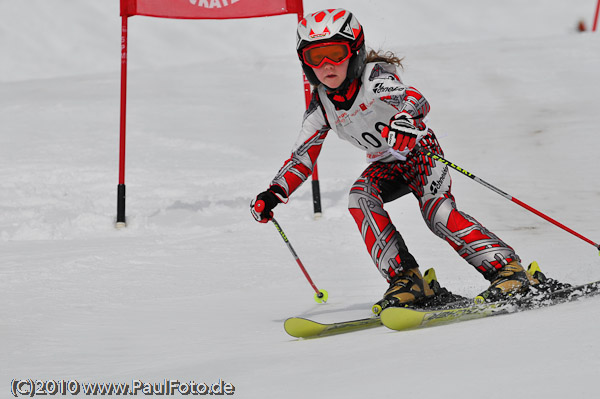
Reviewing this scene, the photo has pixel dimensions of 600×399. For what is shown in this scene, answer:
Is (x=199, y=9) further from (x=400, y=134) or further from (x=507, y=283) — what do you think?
(x=507, y=283)

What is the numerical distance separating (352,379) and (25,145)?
7561 millimetres

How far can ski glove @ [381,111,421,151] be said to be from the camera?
3.76 m

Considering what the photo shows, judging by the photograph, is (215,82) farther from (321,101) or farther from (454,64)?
(321,101)

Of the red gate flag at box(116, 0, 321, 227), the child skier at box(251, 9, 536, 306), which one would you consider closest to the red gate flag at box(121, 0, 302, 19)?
the red gate flag at box(116, 0, 321, 227)

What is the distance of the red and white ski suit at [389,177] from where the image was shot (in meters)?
3.94

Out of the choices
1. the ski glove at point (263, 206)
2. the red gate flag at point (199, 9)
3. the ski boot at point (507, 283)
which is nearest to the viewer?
the ski boot at point (507, 283)

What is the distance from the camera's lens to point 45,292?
16.6ft

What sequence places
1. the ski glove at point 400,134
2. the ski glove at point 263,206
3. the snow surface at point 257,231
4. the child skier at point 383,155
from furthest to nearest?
the ski glove at point 263,206
the child skier at point 383,155
the ski glove at point 400,134
the snow surface at point 257,231

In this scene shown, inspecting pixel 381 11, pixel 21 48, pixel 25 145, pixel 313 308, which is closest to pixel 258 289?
pixel 313 308

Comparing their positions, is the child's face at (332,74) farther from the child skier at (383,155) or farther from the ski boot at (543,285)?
the ski boot at (543,285)

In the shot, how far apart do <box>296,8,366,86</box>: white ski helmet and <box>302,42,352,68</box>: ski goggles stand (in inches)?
0.8

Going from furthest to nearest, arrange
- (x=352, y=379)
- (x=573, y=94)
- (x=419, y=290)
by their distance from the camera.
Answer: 1. (x=573, y=94)
2. (x=419, y=290)
3. (x=352, y=379)

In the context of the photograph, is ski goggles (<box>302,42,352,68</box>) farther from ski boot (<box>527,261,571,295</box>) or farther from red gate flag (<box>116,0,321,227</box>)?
red gate flag (<box>116,0,321,227</box>)

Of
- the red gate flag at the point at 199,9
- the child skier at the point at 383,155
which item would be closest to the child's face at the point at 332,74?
the child skier at the point at 383,155
